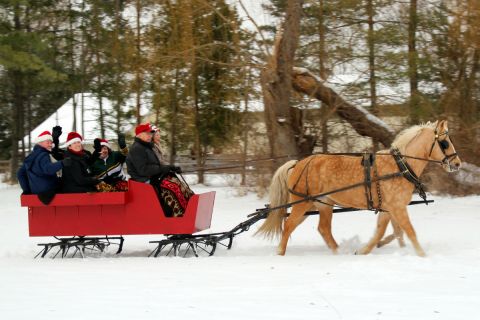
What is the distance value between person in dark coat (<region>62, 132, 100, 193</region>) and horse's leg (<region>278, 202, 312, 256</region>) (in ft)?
8.18

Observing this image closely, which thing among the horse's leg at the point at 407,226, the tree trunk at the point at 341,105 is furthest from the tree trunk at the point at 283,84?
the horse's leg at the point at 407,226

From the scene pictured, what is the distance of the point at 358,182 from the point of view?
7.61 m

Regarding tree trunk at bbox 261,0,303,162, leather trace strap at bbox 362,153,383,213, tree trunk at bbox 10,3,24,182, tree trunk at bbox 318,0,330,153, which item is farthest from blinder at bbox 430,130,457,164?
tree trunk at bbox 10,3,24,182

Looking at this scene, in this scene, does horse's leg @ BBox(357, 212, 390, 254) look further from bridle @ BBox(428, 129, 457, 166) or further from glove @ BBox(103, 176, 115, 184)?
glove @ BBox(103, 176, 115, 184)

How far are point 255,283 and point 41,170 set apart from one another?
333 centimetres

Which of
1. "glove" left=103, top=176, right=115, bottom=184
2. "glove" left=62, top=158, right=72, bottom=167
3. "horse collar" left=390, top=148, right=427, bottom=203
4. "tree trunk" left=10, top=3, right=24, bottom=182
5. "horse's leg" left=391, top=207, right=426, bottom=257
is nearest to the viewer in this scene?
"horse's leg" left=391, top=207, right=426, bottom=257

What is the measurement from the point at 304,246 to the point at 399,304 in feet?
12.4

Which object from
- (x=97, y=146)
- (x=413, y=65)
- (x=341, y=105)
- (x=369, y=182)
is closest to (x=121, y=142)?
(x=97, y=146)

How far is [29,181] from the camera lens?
25.5 feet

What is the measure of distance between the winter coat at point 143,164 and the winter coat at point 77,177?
1.61 ft

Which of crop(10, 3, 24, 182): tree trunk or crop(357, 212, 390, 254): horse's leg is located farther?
crop(10, 3, 24, 182): tree trunk

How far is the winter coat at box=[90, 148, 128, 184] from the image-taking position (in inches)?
333

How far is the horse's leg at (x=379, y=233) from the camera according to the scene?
25.1ft

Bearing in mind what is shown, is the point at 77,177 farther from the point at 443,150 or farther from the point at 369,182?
the point at 443,150
